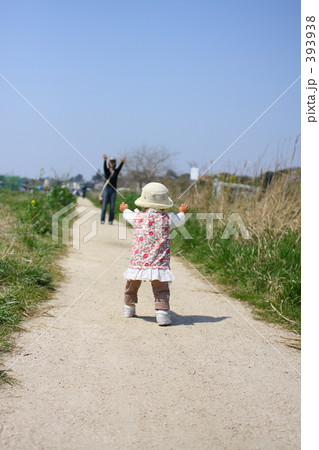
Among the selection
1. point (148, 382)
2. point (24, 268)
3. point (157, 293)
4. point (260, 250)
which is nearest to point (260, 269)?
point (260, 250)

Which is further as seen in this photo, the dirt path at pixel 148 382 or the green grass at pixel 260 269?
the green grass at pixel 260 269

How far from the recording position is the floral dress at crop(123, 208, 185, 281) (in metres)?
4.05

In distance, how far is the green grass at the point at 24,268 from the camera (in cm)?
376

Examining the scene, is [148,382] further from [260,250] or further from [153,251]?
[260,250]

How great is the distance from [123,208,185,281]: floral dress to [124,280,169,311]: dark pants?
10 cm

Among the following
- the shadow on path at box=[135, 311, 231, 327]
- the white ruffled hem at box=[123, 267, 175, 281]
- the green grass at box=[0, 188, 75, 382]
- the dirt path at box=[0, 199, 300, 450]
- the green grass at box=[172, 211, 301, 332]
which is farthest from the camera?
the green grass at box=[172, 211, 301, 332]

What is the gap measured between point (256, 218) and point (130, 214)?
304 cm

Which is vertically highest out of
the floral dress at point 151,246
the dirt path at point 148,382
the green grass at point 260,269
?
the floral dress at point 151,246

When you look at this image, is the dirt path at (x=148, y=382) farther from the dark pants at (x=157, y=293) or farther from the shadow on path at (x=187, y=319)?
the dark pants at (x=157, y=293)

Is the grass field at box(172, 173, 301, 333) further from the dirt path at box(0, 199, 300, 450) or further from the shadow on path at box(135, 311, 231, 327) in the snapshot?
the shadow on path at box(135, 311, 231, 327)

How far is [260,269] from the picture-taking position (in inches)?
206

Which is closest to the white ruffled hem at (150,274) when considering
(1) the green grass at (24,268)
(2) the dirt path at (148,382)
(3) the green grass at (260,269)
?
(2) the dirt path at (148,382)

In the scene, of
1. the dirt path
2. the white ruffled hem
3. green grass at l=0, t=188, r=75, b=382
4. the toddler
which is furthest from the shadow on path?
green grass at l=0, t=188, r=75, b=382

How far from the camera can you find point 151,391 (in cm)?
273
